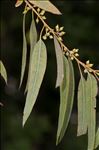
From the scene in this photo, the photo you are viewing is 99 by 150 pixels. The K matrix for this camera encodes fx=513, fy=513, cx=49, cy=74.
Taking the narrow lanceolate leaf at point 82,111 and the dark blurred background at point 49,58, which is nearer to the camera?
the narrow lanceolate leaf at point 82,111

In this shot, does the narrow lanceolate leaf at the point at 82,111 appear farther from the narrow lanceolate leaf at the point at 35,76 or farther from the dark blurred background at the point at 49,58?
the dark blurred background at the point at 49,58

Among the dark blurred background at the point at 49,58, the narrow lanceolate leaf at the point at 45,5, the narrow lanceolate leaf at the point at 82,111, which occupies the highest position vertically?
the dark blurred background at the point at 49,58

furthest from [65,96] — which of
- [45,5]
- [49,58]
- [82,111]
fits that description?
[49,58]

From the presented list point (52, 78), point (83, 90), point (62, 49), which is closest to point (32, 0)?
point (62, 49)

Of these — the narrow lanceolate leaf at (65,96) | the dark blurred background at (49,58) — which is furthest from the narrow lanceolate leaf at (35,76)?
the dark blurred background at (49,58)

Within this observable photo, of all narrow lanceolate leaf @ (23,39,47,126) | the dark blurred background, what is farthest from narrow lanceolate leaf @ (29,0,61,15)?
the dark blurred background

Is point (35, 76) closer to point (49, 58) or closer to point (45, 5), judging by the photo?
point (45, 5)

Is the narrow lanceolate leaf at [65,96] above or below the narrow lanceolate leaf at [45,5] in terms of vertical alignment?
below
